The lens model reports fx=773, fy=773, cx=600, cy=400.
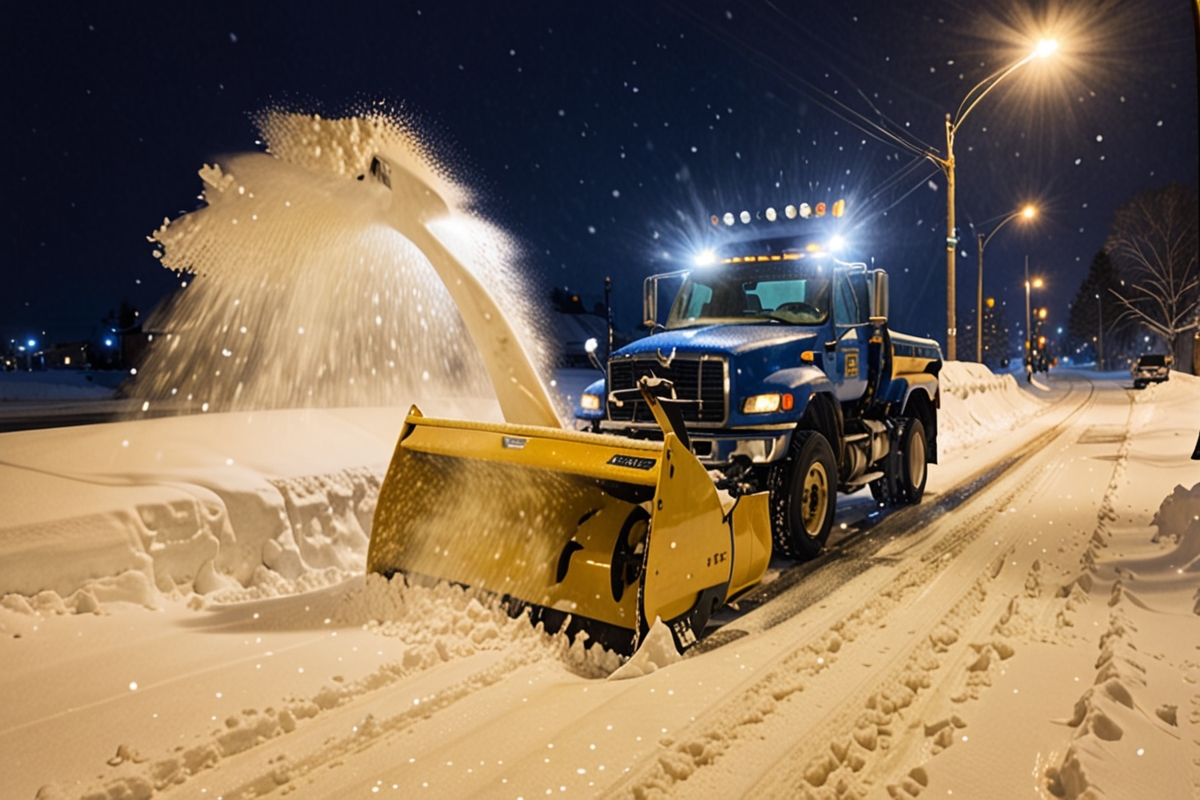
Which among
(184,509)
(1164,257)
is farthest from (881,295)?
(1164,257)

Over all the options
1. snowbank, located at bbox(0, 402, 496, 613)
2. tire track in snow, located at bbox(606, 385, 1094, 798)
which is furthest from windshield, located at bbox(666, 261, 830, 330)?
snowbank, located at bbox(0, 402, 496, 613)

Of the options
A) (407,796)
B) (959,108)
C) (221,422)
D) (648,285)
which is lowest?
(407,796)

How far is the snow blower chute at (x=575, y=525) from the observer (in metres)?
4.17

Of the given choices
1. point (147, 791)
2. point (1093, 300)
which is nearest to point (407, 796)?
point (147, 791)

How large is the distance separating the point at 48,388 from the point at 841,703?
1338 inches

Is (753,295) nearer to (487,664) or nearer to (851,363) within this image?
(851,363)

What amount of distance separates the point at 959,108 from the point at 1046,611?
49.0 ft

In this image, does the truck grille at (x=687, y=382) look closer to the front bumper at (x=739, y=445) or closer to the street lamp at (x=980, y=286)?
the front bumper at (x=739, y=445)

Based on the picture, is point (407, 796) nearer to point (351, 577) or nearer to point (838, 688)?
point (838, 688)

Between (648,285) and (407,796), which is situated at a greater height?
(648,285)

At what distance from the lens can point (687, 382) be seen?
19.8 feet

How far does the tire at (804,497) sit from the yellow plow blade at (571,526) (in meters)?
0.91

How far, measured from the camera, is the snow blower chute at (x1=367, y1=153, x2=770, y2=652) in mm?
4172

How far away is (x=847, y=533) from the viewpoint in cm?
736
